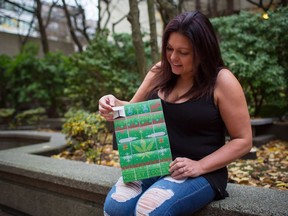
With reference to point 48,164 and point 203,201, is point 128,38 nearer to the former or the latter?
point 48,164

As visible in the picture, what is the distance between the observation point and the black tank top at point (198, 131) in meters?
2.01

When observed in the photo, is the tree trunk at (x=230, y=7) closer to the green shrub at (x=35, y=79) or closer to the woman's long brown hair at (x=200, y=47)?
the green shrub at (x=35, y=79)

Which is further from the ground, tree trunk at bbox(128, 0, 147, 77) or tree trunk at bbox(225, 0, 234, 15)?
tree trunk at bbox(225, 0, 234, 15)

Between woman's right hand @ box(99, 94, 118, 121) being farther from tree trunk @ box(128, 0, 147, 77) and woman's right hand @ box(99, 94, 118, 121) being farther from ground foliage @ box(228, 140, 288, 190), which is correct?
tree trunk @ box(128, 0, 147, 77)

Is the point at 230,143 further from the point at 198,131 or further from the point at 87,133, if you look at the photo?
the point at 87,133

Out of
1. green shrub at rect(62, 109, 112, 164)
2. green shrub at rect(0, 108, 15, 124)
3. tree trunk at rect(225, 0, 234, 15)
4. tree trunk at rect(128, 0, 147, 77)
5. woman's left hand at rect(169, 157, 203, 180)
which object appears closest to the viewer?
woman's left hand at rect(169, 157, 203, 180)

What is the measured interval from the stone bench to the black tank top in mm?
182

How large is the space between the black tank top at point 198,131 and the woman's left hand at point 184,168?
0.26 ft

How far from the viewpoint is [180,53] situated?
6.57ft

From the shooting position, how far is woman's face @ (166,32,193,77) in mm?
1957

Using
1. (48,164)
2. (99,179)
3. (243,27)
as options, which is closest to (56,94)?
(243,27)

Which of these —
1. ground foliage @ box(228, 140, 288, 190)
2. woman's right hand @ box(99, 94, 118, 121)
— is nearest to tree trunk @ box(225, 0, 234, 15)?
ground foliage @ box(228, 140, 288, 190)

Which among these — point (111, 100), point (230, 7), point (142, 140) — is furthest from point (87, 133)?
point (230, 7)

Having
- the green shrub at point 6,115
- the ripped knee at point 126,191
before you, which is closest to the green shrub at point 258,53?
the ripped knee at point 126,191
